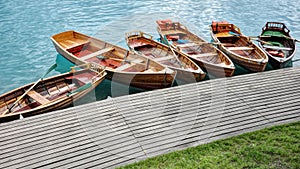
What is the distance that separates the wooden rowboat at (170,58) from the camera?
9900 millimetres

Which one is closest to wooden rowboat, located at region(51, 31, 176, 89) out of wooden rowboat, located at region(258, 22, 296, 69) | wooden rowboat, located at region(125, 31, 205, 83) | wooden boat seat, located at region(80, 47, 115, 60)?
wooden boat seat, located at region(80, 47, 115, 60)

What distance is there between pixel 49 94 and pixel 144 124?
3.89 m

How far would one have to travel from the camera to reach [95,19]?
1927 cm

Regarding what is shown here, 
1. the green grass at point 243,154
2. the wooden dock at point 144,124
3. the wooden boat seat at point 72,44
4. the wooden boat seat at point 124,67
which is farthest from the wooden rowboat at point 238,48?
the wooden boat seat at point 72,44

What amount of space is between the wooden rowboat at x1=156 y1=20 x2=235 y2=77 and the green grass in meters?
3.76

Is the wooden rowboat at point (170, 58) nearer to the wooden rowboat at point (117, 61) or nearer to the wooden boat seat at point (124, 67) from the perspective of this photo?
the wooden rowboat at point (117, 61)

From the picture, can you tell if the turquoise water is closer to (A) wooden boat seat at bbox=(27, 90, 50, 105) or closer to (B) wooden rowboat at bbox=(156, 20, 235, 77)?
(B) wooden rowboat at bbox=(156, 20, 235, 77)

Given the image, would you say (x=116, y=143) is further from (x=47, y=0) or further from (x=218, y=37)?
(x=47, y=0)

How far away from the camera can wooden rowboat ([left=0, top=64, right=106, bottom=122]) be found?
8.26 m

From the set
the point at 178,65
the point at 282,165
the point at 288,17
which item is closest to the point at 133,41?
the point at 178,65

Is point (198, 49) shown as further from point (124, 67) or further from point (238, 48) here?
point (124, 67)

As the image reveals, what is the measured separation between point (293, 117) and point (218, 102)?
1864 mm

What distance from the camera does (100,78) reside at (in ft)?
31.9

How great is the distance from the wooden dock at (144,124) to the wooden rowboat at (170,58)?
3.39 ft
